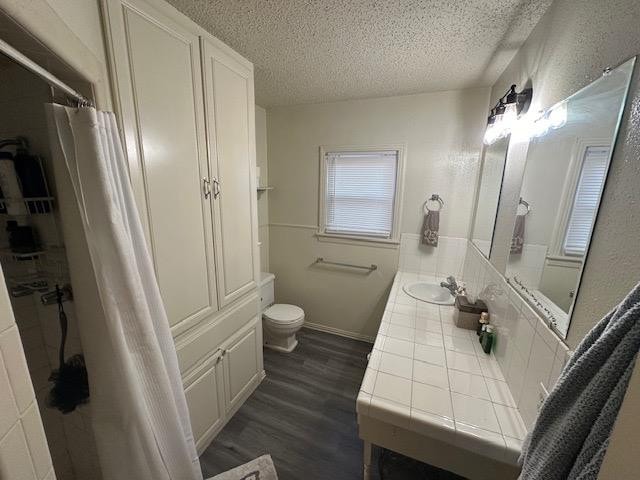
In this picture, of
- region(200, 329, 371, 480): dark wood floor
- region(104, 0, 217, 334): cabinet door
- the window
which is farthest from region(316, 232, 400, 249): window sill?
region(104, 0, 217, 334): cabinet door

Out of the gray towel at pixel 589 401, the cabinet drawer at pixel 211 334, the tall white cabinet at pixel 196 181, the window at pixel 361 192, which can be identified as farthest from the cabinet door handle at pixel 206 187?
the gray towel at pixel 589 401

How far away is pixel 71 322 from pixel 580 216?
5.92ft

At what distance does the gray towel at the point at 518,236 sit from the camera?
1143 mm

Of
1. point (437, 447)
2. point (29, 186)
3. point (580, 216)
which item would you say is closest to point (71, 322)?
point (29, 186)

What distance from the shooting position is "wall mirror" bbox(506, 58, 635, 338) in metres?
0.69

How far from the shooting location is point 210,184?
137cm

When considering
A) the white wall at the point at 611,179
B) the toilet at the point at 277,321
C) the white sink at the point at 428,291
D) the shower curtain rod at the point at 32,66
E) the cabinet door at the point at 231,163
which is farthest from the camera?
the toilet at the point at 277,321

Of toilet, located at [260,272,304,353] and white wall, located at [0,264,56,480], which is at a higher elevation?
white wall, located at [0,264,56,480]

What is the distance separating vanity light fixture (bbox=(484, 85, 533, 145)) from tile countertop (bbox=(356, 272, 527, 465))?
1.22 metres

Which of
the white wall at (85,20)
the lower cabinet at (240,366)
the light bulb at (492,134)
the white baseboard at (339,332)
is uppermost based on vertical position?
the white wall at (85,20)

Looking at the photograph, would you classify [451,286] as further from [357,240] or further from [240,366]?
[240,366]

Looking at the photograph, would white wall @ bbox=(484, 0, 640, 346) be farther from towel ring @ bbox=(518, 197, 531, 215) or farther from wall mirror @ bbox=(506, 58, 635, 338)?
towel ring @ bbox=(518, 197, 531, 215)

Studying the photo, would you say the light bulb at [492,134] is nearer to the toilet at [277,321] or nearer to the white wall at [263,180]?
the white wall at [263,180]

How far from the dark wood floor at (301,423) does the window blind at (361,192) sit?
1.27 meters
